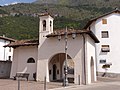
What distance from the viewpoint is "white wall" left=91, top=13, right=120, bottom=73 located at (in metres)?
35.8

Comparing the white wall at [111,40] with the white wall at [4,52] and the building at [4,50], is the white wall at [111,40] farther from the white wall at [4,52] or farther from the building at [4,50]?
the white wall at [4,52]

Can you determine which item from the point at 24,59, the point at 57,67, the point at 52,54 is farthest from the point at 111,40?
the point at 24,59

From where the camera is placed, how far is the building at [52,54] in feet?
79.4

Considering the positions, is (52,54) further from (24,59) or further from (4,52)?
(4,52)

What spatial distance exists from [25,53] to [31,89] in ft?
37.1

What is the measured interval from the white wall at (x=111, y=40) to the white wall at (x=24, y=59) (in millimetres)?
12692

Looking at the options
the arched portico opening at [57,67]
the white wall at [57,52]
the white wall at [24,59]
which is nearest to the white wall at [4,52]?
the white wall at [24,59]

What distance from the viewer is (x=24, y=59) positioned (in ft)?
94.1

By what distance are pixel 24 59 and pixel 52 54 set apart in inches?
178

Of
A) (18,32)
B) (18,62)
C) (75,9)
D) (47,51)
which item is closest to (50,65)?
(47,51)

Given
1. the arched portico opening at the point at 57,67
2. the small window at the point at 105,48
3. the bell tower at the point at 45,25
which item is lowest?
the arched portico opening at the point at 57,67

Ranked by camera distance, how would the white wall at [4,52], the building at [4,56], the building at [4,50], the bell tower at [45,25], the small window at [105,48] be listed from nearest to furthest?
the bell tower at [45,25] → the building at [4,56] → the small window at [105,48] → the building at [4,50] → the white wall at [4,52]

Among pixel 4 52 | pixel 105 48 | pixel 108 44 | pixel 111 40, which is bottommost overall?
pixel 105 48

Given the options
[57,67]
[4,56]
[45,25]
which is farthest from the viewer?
[4,56]
